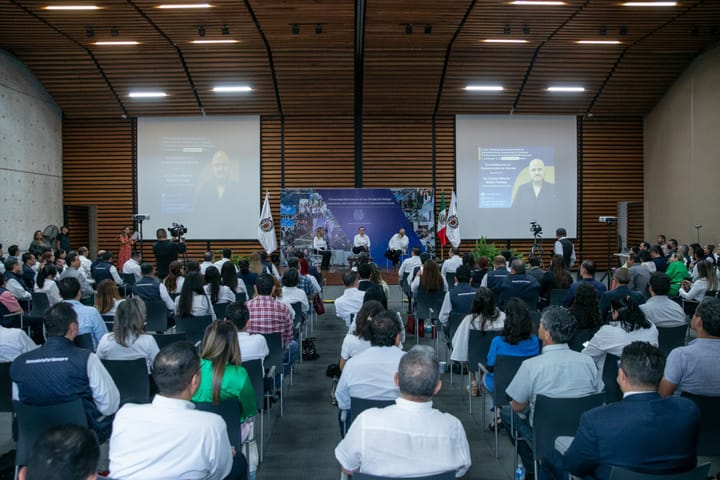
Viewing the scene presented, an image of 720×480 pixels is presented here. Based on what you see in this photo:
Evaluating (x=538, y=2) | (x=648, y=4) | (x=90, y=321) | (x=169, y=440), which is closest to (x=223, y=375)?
(x=169, y=440)

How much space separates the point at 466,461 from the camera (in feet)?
7.78

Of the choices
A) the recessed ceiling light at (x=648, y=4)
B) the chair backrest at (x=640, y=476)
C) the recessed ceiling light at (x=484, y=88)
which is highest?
the recessed ceiling light at (x=648, y=4)

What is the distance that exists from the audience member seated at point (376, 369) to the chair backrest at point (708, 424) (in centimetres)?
169

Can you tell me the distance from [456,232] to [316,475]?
42.7 ft

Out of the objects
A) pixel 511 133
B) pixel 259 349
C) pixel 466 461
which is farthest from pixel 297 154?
pixel 466 461

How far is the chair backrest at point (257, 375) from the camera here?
164 inches

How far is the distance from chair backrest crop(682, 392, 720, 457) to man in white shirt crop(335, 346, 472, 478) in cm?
180

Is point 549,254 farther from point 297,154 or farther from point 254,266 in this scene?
point 254,266

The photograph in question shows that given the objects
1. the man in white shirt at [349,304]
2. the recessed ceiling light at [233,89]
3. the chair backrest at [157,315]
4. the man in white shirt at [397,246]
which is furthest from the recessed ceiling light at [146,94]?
the man in white shirt at [349,304]

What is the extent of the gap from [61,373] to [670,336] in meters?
4.84

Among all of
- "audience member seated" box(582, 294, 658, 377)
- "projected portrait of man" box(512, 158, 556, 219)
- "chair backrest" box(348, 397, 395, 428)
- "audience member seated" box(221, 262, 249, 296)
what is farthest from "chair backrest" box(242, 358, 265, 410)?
"projected portrait of man" box(512, 158, 556, 219)

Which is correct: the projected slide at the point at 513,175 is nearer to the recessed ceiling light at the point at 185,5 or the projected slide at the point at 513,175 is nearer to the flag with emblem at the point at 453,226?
the flag with emblem at the point at 453,226

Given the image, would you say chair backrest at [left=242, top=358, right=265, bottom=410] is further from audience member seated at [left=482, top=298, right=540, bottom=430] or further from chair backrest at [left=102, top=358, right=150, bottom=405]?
audience member seated at [left=482, top=298, right=540, bottom=430]

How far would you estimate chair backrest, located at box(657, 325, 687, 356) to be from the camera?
17.2ft
